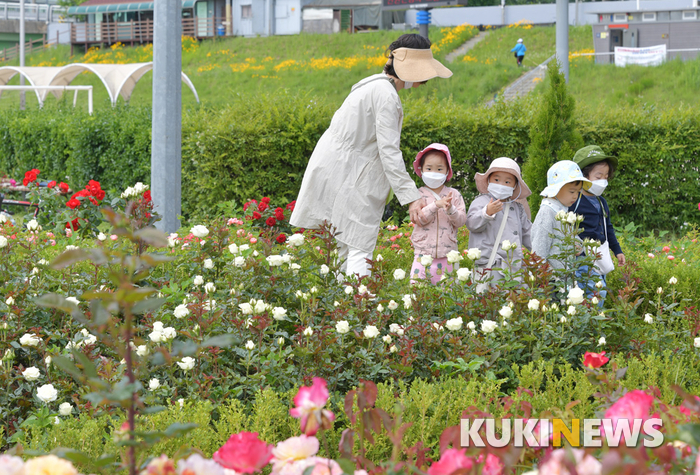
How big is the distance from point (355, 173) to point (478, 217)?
30.4 inches

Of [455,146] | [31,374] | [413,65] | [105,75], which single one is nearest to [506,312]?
[413,65]

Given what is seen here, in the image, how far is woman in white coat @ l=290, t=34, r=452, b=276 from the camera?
12.3 feet

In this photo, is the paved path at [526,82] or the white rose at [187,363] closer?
the white rose at [187,363]

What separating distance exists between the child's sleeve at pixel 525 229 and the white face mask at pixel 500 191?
18cm

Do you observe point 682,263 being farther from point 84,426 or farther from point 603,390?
point 84,426

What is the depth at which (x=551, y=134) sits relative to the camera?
239 inches

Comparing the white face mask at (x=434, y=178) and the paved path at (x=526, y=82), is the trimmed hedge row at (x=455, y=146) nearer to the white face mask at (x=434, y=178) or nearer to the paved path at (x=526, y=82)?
the white face mask at (x=434, y=178)

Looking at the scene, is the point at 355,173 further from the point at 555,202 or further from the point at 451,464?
the point at 451,464

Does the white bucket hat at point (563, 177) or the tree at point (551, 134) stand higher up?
the tree at point (551, 134)

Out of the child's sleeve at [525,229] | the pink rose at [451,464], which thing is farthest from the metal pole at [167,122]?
the pink rose at [451,464]

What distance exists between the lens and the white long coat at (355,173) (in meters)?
3.77

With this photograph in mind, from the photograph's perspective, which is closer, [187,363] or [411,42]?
[187,363]

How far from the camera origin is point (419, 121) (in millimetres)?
7176

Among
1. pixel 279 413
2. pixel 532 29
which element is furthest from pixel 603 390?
pixel 532 29
